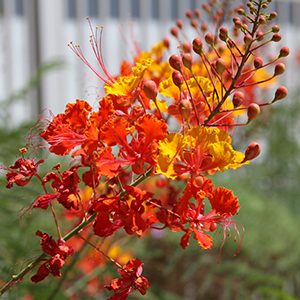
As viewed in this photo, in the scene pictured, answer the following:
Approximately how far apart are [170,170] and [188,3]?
3699 millimetres

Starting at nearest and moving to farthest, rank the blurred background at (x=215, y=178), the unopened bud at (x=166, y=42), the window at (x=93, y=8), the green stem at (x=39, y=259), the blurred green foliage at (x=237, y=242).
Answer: the green stem at (x=39, y=259) < the unopened bud at (x=166, y=42) < the blurred green foliage at (x=237, y=242) < the blurred background at (x=215, y=178) < the window at (x=93, y=8)

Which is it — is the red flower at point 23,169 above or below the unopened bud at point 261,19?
below

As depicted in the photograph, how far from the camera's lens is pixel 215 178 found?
3082mm

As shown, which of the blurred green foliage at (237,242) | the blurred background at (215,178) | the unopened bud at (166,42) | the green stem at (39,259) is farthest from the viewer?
the blurred background at (215,178)

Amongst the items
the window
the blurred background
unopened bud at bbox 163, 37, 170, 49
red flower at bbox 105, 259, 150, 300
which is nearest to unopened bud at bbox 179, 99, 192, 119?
red flower at bbox 105, 259, 150, 300

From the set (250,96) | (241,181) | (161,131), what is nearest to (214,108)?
(161,131)

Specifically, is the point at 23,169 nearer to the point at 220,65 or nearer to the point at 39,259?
the point at 39,259

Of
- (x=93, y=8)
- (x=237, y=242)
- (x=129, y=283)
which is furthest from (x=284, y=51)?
(x=93, y=8)

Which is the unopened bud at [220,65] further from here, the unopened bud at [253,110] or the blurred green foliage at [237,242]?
the blurred green foliage at [237,242]

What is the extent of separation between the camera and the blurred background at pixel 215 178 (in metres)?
2.00

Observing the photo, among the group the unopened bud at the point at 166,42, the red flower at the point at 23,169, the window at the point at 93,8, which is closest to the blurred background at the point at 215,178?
the window at the point at 93,8

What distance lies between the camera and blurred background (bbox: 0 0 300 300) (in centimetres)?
200

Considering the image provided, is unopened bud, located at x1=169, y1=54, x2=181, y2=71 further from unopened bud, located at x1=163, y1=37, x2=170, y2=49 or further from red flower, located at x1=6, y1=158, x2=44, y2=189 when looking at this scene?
unopened bud, located at x1=163, y1=37, x2=170, y2=49

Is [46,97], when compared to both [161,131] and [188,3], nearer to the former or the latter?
[188,3]
